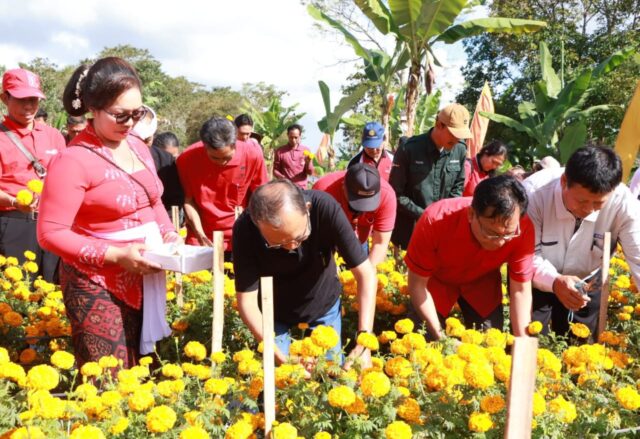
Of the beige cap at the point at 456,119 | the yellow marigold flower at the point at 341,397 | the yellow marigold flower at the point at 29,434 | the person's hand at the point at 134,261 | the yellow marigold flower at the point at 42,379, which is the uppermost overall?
the beige cap at the point at 456,119

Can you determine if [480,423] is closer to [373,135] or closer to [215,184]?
[215,184]

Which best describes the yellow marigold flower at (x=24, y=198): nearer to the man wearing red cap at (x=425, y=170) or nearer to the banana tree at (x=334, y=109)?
the man wearing red cap at (x=425, y=170)

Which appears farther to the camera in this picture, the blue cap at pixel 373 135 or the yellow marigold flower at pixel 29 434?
the blue cap at pixel 373 135

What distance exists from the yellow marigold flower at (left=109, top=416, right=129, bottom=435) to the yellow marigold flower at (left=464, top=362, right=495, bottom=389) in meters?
Answer: 0.93

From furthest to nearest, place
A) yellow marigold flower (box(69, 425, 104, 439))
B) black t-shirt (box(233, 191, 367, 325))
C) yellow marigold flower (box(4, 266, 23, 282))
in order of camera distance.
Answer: yellow marigold flower (box(4, 266, 23, 282))
black t-shirt (box(233, 191, 367, 325))
yellow marigold flower (box(69, 425, 104, 439))

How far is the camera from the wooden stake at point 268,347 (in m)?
1.53

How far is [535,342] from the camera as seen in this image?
4.03 feet

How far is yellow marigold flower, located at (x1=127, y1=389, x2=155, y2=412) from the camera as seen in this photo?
5.52 ft

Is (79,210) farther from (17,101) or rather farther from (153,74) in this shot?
(153,74)

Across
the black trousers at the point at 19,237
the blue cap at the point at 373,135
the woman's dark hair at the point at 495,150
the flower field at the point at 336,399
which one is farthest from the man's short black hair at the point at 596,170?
the woman's dark hair at the point at 495,150

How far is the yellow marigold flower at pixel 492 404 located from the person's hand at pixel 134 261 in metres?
→ 1.25

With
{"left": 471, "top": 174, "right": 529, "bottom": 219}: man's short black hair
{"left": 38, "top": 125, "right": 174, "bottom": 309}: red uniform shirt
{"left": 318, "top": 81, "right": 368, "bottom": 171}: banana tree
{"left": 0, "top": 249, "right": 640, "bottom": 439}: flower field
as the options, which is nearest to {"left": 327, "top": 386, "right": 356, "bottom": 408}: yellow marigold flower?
{"left": 0, "top": 249, "right": 640, "bottom": 439}: flower field

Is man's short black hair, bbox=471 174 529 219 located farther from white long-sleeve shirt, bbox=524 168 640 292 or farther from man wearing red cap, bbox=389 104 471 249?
man wearing red cap, bbox=389 104 471 249

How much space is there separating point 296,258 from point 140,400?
1.09 m
